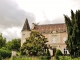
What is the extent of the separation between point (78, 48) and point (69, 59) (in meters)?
2.56

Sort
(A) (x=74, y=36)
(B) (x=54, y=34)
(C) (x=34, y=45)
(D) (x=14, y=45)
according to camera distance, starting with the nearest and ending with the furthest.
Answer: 1. (A) (x=74, y=36)
2. (C) (x=34, y=45)
3. (B) (x=54, y=34)
4. (D) (x=14, y=45)

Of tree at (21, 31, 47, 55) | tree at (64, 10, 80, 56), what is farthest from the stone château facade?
tree at (64, 10, 80, 56)

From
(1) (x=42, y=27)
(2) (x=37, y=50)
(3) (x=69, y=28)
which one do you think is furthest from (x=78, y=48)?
(1) (x=42, y=27)

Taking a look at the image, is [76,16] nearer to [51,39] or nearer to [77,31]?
[77,31]

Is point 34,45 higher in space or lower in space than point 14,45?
lower

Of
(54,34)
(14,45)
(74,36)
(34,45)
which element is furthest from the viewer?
(14,45)

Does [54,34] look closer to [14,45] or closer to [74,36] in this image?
[74,36]

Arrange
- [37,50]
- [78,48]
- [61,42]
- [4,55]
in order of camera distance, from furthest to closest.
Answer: [61,42] → [4,55] → [37,50] → [78,48]

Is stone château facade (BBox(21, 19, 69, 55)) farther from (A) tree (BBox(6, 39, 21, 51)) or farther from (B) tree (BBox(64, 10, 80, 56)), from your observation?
(A) tree (BBox(6, 39, 21, 51))

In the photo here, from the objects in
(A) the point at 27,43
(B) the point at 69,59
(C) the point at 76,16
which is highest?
(C) the point at 76,16

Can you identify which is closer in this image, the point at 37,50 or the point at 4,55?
the point at 37,50

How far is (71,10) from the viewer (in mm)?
36125

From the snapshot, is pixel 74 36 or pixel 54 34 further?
pixel 54 34

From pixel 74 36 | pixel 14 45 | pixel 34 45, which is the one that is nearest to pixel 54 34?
pixel 34 45
